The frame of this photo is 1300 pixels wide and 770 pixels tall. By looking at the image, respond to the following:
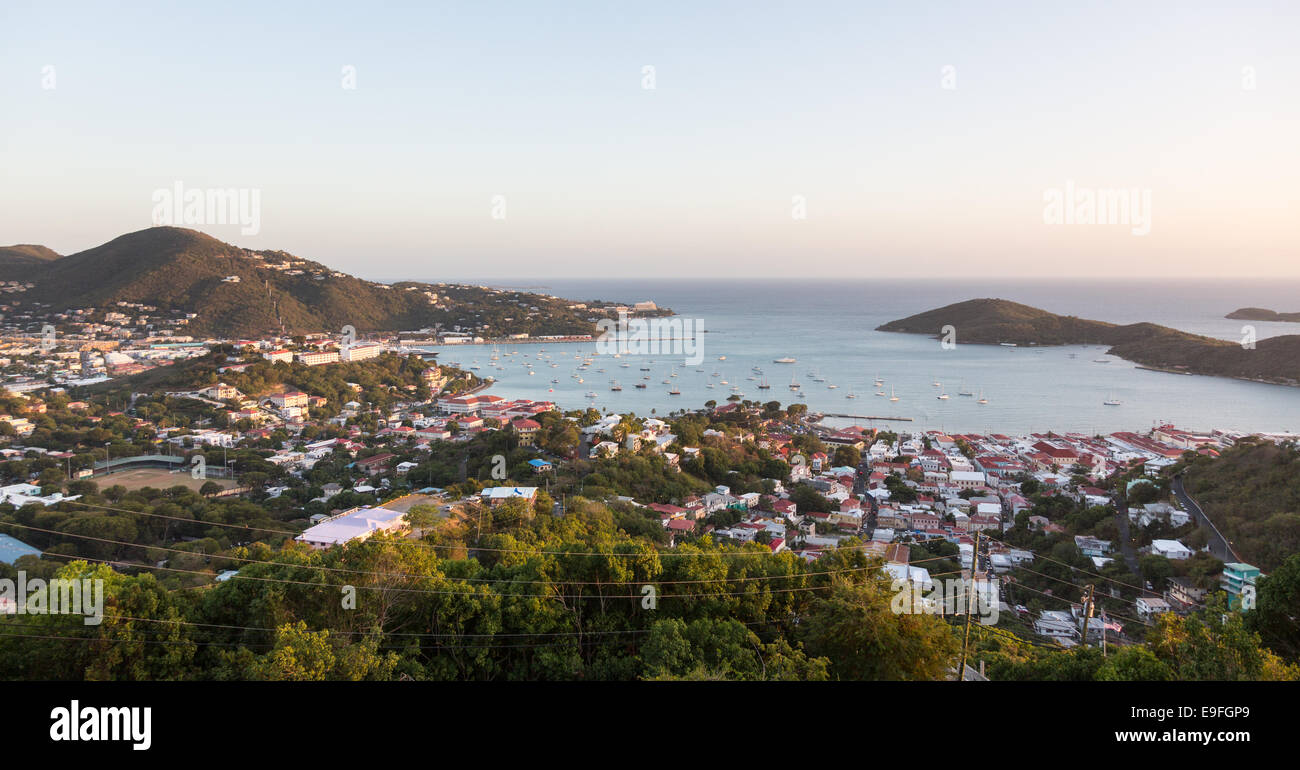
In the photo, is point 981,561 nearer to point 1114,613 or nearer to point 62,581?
point 1114,613

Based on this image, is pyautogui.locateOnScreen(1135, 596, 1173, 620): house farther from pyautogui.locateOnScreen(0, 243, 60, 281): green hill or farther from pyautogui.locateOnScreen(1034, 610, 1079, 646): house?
pyautogui.locateOnScreen(0, 243, 60, 281): green hill

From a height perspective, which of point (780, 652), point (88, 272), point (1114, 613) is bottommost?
point (1114, 613)

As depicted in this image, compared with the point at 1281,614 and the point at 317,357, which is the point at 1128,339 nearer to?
the point at 1281,614

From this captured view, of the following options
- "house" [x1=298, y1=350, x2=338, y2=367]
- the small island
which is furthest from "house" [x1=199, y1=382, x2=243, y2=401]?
the small island

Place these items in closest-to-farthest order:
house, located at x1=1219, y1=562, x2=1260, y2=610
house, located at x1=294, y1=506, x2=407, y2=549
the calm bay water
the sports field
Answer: house, located at x1=1219, y1=562, x2=1260, y2=610 → house, located at x1=294, y1=506, x2=407, y2=549 → the sports field → the calm bay water

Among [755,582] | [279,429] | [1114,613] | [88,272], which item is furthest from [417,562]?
[88,272]

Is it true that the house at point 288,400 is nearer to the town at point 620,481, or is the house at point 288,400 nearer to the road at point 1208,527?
the town at point 620,481
